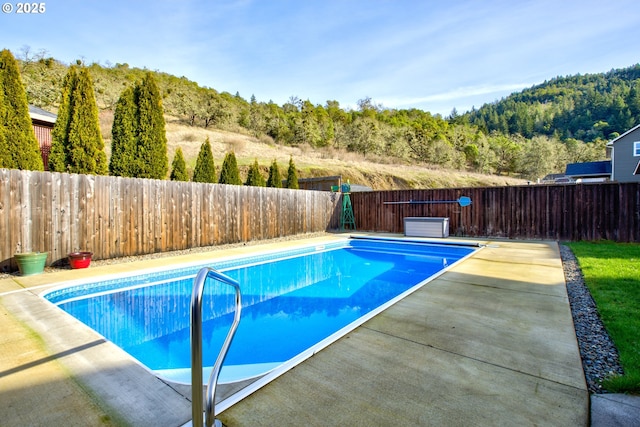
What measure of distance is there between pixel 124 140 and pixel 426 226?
952cm

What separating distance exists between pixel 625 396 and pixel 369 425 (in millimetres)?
1487

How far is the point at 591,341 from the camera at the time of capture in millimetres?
2475

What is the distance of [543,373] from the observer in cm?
199

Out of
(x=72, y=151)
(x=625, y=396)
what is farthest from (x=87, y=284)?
(x=625, y=396)

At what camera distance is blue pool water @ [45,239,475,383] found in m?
2.95

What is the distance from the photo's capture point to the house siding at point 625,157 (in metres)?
16.2

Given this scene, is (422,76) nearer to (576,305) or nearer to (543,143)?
(576,305)

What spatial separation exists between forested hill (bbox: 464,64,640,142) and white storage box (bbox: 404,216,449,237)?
153 feet

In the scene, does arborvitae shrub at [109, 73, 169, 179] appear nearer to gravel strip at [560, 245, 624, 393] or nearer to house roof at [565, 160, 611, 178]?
gravel strip at [560, 245, 624, 393]

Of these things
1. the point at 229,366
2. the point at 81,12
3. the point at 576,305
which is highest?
the point at 81,12

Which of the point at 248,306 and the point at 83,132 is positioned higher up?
the point at 83,132

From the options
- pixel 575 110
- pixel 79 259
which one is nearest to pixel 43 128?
pixel 79 259

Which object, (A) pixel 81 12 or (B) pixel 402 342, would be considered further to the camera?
(A) pixel 81 12

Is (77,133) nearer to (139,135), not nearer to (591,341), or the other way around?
(139,135)
